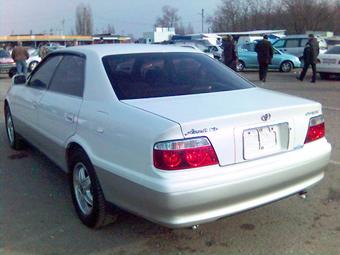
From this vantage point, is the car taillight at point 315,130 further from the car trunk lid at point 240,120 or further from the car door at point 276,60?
the car door at point 276,60

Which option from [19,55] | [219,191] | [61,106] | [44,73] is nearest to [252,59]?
[19,55]

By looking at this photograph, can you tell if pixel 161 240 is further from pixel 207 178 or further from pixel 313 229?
pixel 313 229

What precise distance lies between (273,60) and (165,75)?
17370 millimetres

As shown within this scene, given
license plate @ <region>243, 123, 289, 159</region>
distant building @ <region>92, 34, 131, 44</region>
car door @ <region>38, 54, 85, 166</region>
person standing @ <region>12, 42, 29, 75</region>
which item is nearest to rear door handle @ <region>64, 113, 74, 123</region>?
car door @ <region>38, 54, 85, 166</region>

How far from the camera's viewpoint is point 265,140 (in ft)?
10.4

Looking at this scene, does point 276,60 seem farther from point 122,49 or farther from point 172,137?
point 172,137

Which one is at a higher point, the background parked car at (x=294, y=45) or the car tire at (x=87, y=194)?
the background parked car at (x=294, y=45)

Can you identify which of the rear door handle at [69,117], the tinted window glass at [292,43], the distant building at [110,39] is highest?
the distant building at [110,39]

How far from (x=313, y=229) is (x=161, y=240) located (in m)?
1.26

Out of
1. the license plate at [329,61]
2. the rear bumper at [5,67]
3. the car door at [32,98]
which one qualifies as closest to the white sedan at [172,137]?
the car door at [32,98]

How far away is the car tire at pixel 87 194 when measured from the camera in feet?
11.6

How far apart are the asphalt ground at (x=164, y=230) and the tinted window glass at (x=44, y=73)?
1.16 metres

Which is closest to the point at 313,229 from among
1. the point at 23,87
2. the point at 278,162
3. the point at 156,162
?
the point at 278,162

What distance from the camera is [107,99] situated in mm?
3512
